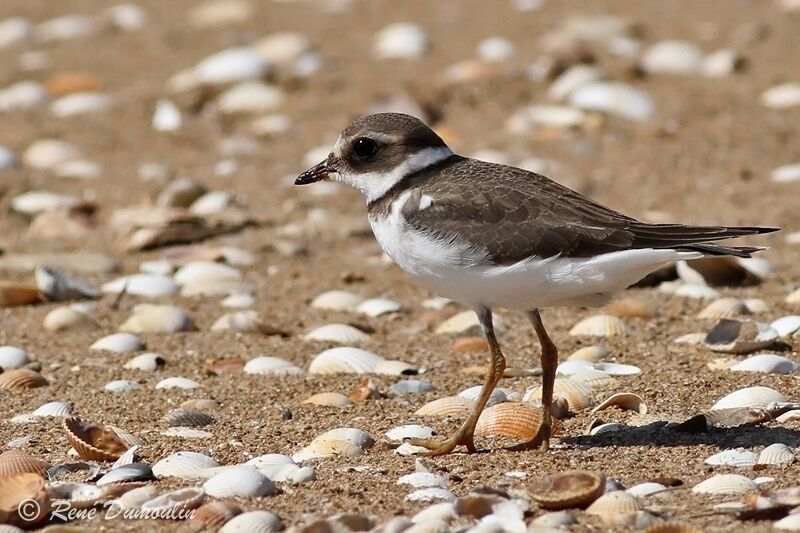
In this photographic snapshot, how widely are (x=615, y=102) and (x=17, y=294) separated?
491cm

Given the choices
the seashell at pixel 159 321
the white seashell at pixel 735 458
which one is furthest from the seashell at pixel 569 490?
the seashell at pixel 159 321

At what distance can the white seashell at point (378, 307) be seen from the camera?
282 inches

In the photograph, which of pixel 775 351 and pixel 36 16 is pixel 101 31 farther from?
pixel 775 351

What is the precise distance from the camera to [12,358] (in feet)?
20.4

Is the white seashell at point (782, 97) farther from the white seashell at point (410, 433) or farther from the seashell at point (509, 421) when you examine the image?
the white seashell at point (410, 433)

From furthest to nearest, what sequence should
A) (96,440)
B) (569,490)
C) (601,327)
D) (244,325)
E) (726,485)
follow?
(244,325), (601,327), (96,440), (726,485), (569,490)

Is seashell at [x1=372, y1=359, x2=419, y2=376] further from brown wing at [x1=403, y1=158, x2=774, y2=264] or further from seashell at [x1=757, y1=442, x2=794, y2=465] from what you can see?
seashell at [x1=757, y1=442, x2=794, y2=465]

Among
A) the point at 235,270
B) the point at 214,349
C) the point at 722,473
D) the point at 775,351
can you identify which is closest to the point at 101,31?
the point at 235,270

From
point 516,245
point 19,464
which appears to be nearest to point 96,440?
point 19,464

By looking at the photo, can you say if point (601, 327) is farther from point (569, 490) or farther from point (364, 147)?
point (569, 490)

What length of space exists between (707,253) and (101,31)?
9.06 m

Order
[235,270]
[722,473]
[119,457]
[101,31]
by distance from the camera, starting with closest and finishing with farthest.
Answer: [722,473]
[119,457]
[235,270]
[101,31]

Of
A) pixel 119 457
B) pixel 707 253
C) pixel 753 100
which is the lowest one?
pixel 119 457

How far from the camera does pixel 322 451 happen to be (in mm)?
4863
